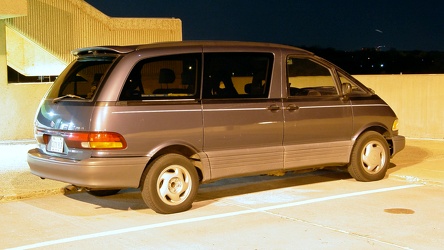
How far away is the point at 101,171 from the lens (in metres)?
7.43

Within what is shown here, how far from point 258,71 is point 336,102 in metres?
1.23

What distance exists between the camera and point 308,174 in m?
10.6

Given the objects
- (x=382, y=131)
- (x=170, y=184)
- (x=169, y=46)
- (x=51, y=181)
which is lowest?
(x=51, y=181)

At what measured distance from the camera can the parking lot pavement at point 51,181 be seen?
9.12 metres

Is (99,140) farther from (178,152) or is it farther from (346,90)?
(346,90)

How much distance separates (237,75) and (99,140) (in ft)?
6.69

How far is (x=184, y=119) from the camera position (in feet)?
25.9

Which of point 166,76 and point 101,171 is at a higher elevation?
point 166,76

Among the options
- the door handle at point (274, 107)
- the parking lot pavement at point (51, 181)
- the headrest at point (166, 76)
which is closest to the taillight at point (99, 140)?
the headrest at point (166, 76)

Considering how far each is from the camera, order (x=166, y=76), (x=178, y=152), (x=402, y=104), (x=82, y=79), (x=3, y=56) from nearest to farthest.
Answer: (x=166, y=76), (x=178, y=152), (x=82, y=79), (x=3, y=56), (x=402, y=104)

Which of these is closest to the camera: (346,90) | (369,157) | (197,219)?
(197,219)

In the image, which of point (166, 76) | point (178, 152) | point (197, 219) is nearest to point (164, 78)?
point (166, 76)

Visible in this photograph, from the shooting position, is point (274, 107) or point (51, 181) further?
point (51, 181)

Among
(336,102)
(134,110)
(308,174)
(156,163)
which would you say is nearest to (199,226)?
(156,163)
